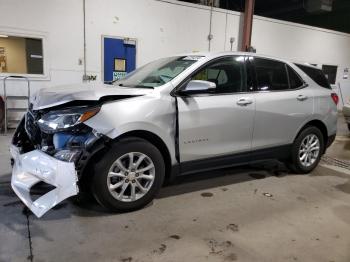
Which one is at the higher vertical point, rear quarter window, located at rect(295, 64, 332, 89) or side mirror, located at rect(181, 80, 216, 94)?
rear quarter window, located at rect(295, 64, 332, 89)

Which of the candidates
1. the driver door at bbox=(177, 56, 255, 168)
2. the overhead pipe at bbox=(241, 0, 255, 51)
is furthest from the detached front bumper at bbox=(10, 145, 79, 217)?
the overhead pipe at bbox=(241, 0, 255, 51)

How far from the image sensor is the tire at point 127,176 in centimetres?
289

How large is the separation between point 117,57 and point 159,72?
4.44m

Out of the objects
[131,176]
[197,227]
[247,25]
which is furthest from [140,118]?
[247,25]

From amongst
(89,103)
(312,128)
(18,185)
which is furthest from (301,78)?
(18,185)

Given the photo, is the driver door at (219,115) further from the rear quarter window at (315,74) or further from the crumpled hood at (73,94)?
the rear quarter window at (315,74)

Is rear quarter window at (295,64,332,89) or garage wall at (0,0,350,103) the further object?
garage wall at (0,0,350,103)

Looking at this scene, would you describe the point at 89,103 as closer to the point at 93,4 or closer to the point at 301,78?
the point at 301,78

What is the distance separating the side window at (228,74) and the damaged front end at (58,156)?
4.73 ft

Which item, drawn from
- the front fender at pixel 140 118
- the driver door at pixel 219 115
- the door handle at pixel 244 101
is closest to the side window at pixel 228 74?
the driver door at pixel 219 115

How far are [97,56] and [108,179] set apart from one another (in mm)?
5218

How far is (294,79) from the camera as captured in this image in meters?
4.26

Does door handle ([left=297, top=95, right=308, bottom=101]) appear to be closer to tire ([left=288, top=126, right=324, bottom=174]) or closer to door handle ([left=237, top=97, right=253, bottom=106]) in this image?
tire ([left=288, top=126, right=324, bottom=174])

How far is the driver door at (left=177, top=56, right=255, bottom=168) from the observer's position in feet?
10.9
